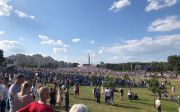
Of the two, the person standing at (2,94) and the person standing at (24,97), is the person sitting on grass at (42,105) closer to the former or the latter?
the person standing at (24,97)

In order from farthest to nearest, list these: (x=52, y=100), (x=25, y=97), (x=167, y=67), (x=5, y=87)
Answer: (x=167, y=67) → (x=52, y=100) → (x=5, y=87) → (x=25, y=97)

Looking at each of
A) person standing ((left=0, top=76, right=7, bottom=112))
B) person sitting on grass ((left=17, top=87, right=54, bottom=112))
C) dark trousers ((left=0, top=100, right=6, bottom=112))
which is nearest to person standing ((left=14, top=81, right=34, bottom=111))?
person sitting on grass ((left=17, top=87, right=54, bottom=112))

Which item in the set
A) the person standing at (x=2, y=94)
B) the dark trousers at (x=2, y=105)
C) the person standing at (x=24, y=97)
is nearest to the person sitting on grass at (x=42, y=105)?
the person standing at (x=24, y=97)

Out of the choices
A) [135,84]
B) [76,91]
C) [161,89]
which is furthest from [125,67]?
[76,91]

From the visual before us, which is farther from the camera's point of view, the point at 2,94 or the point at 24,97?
the point at 2,94

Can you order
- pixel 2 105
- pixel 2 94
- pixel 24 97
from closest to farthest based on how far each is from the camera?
pixel 24 97 < pixel 2 94 < pixel 2 105

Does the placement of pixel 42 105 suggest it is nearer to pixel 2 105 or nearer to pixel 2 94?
pixel 2 94

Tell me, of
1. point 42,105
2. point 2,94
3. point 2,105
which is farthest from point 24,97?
point 2,105

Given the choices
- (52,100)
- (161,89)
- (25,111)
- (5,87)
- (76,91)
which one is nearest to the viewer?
(25,111)

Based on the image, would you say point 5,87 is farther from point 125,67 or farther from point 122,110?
point 125,67

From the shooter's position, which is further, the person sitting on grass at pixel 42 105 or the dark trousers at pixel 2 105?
the dark trousers at pixel 2 105

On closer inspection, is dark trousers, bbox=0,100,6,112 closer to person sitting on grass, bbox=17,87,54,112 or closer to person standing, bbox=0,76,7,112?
person standing, bbox=0,76,7,112

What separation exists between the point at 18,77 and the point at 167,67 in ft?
490

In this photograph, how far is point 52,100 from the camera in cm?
2422
